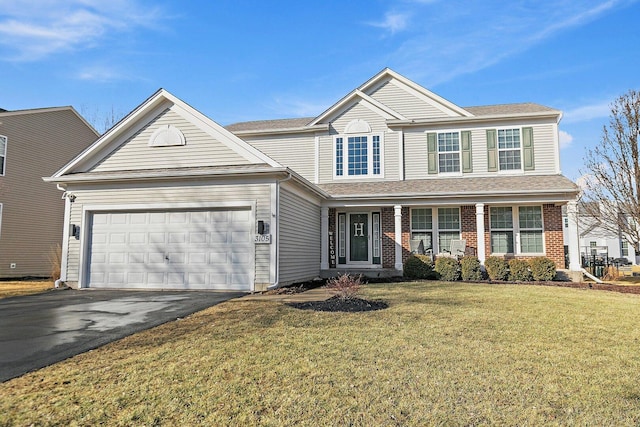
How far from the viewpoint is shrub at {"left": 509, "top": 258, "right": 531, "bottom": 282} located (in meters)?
13.0

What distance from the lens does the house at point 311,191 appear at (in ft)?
35.9

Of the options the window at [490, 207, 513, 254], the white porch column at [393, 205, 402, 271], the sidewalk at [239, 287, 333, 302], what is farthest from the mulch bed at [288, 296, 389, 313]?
the window at [490, 207, 513, 254]

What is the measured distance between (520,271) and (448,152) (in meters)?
5.22

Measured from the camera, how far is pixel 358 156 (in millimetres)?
16203

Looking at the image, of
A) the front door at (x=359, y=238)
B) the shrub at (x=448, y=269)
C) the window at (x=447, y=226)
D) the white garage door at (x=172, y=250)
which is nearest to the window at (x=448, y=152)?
the window at (x=447, y=226)

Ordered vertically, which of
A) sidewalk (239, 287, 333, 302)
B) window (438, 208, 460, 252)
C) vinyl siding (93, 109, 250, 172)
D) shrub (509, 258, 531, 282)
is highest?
vinyl siding (93, 109, 250, 172)

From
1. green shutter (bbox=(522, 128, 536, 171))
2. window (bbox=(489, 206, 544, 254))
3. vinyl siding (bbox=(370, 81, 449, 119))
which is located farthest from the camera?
vinyl siding (bbox=(370, 81, 449, 119))

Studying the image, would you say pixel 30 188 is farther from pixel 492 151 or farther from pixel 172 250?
pixel 492 151

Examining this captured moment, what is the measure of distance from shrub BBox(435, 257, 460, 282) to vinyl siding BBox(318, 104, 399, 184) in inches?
152

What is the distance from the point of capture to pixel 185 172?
11.0 metres

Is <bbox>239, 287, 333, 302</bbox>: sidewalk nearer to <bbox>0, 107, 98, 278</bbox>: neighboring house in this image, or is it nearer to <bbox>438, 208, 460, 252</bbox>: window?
<bbox>438, 208, 460, 252</bbox>: window

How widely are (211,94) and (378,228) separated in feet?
30.6

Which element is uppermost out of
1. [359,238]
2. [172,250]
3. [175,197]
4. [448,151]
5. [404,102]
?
[404,102]

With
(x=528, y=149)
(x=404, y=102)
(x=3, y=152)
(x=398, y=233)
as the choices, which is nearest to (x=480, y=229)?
(x=398, y=233)
